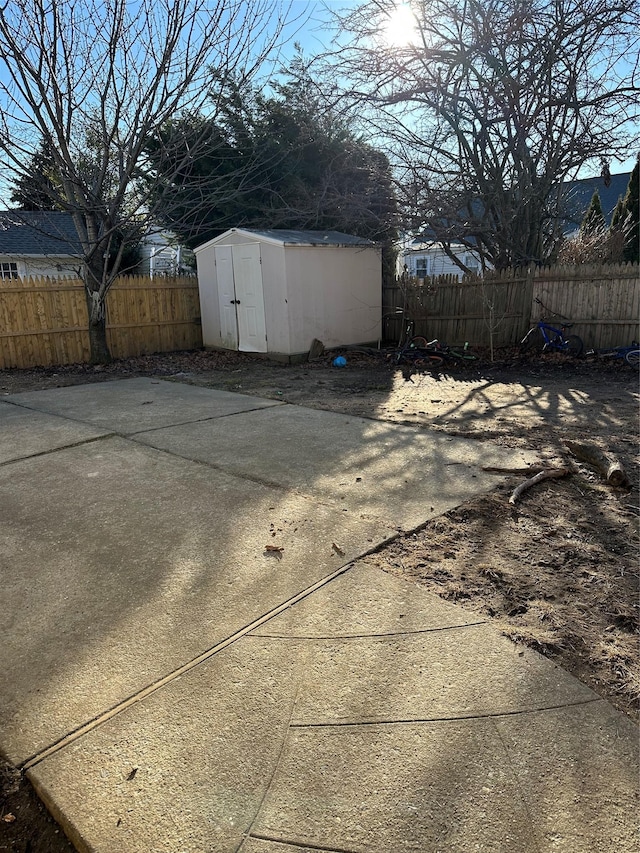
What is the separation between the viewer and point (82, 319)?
10.7 m

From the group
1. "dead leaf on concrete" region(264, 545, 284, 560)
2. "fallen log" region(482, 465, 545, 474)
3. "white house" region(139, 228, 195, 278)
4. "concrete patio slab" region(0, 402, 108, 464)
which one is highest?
"white house" region(139, 228, 195, 278)

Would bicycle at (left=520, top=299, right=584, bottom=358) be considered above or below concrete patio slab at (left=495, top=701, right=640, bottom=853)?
above

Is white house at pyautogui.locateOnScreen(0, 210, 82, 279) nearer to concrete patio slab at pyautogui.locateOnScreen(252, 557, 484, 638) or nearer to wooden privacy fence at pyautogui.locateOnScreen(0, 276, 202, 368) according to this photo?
wooden privacy fence at pyautogui.locateOnScreen(0, 276, 202, 368)

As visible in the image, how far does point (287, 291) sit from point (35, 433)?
19.0 ft

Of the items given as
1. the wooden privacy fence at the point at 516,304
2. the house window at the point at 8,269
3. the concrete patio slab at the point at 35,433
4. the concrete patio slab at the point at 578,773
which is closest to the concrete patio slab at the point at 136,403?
the concrete patio slab at the point at 35,433

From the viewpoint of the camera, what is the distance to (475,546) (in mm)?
3010

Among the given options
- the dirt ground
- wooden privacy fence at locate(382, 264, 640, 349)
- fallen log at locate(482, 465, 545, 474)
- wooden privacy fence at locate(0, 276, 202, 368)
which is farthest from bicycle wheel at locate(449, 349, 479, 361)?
wooden privacy fence at locate(0, 276, 202, 368)

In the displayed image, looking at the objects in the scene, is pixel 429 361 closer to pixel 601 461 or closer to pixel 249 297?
pixel 249 297

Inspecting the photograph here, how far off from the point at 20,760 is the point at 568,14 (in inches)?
480

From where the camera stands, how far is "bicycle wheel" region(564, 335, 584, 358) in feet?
31.2

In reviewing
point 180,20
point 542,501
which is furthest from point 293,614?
point 180,20

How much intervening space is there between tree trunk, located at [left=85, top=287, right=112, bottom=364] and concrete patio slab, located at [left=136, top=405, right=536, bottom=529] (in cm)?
579

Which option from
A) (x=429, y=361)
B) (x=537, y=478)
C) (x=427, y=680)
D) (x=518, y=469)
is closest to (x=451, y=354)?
(x=429, y=361)

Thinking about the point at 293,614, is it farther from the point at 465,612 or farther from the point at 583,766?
the point at 583,766
